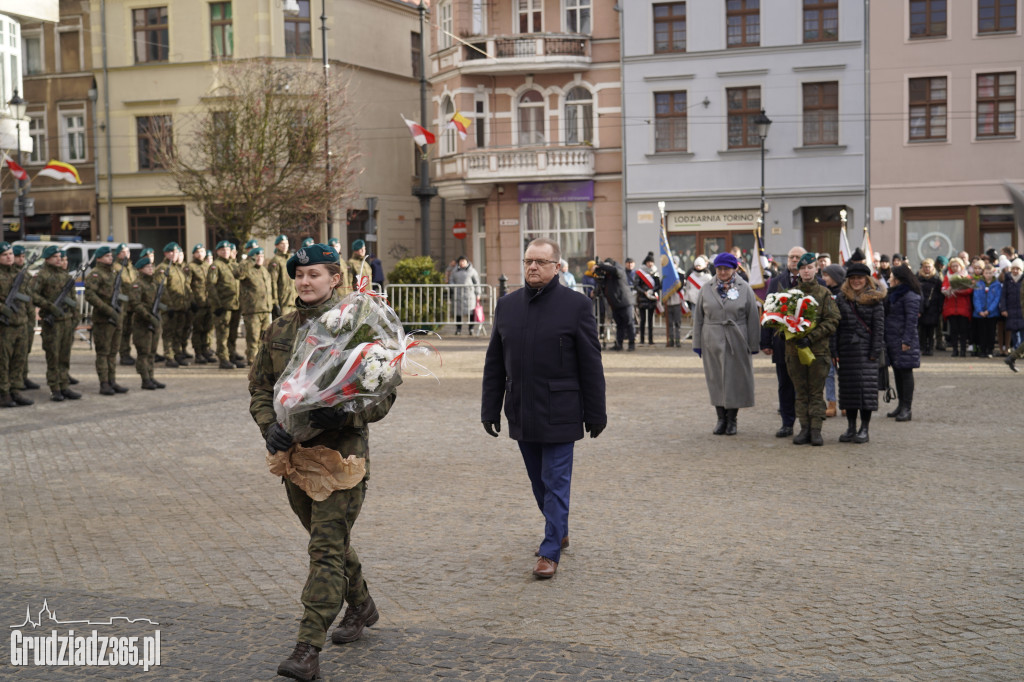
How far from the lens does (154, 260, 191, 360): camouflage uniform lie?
68.8 ft

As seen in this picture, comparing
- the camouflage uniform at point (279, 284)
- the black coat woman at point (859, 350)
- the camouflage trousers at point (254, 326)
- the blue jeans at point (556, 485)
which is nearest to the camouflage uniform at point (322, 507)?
the blue jeans at point (556, 485)

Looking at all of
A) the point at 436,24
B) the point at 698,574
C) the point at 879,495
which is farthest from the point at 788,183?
the point at 698,574

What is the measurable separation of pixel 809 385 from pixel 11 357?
35.4 ft

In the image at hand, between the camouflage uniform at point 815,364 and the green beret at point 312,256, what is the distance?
7138mm

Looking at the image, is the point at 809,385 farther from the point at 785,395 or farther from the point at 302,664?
the point at 302,664

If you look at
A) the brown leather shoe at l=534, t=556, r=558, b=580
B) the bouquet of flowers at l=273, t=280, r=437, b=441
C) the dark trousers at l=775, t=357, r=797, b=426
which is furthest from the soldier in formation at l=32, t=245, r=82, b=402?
the bouquet of flowers at l=273, t=280, r=437, b=441

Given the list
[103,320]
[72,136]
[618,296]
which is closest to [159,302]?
[103,320]

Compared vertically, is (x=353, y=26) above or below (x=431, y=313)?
above

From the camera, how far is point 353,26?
145 ft

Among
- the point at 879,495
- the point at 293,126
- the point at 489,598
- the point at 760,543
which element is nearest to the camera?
the point at 489,598

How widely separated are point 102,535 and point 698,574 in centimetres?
405

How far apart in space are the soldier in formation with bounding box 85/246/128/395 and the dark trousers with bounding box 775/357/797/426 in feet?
31.8

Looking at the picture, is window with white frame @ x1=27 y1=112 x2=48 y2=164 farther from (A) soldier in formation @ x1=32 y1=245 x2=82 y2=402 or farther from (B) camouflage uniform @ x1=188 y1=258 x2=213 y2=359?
(A) soldier in formation @ x1=32 y1=245 x2=82 y2=402

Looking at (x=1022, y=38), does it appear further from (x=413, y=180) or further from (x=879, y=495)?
(x=879, y=495)
